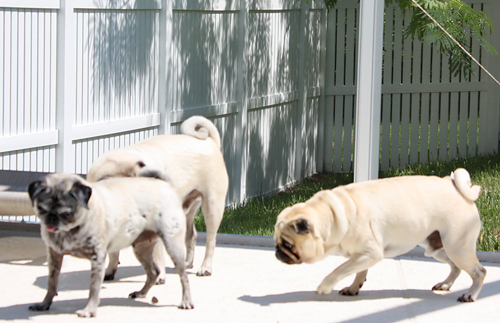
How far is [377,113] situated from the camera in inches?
234

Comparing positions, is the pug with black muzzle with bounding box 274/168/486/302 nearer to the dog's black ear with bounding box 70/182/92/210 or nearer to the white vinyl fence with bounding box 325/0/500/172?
the dog's black ear with bounding box 70/182/92/210

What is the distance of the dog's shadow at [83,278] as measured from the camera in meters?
4.90

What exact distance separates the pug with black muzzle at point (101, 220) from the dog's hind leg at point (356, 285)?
1.07 m

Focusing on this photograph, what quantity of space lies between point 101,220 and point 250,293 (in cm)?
131

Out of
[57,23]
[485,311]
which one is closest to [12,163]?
[57,23]

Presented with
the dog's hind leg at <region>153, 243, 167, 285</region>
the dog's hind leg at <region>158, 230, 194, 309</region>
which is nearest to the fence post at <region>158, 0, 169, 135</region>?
the dog's hind leg at <region>153, 243, 167, 285</region>

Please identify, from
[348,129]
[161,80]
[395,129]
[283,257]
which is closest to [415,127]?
[395,129]

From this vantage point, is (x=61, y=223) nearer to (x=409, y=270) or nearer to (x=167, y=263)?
(x=167, y=263)

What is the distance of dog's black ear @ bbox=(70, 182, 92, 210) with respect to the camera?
378cm

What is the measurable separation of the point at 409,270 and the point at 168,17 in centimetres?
380

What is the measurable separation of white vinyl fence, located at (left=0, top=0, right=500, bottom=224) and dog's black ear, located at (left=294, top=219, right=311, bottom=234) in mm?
Answer: 2697

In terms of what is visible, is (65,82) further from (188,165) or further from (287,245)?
(287,245)

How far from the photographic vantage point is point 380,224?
439 centimetres

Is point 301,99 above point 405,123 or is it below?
above
